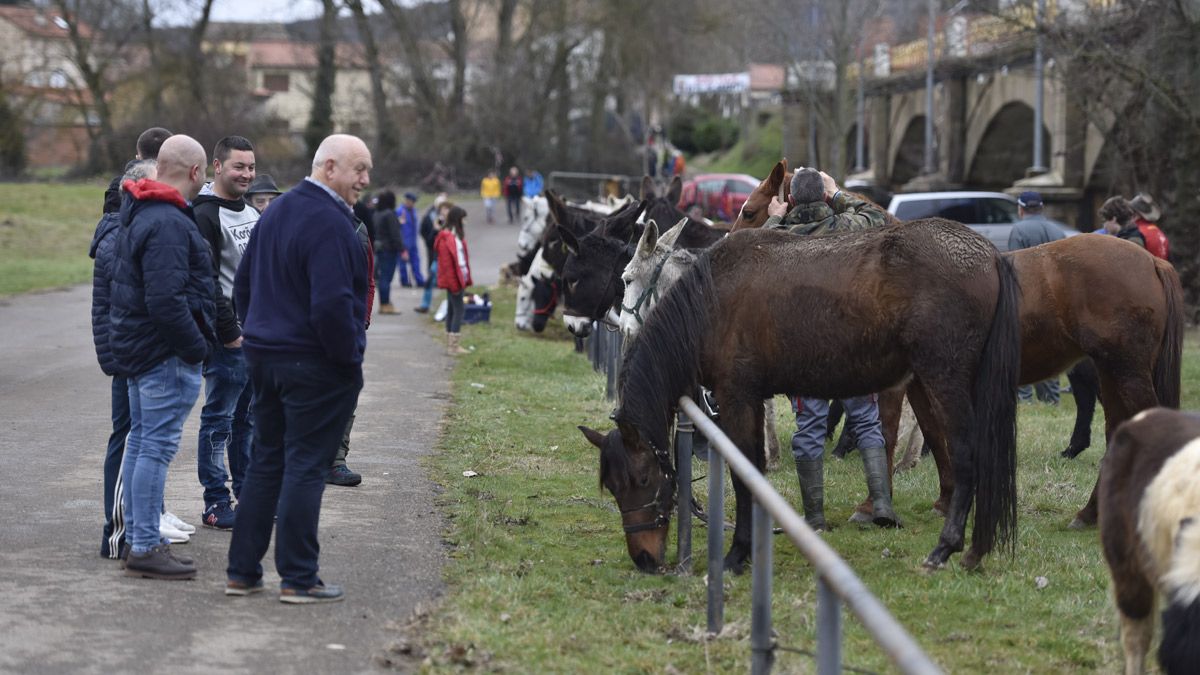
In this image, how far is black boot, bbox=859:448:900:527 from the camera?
27.0ft

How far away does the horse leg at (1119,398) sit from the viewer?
8.06 meters

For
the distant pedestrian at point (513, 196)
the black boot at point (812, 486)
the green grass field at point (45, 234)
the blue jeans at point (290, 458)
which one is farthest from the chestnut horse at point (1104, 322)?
the distant pedestrian at point (513, 196)

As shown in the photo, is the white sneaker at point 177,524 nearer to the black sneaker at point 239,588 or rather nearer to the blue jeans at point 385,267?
the black sneaker at point 239,588

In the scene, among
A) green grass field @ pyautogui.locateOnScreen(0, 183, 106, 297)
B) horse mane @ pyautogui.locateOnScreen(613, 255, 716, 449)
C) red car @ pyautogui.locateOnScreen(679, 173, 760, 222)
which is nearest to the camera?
horse mane @ pyautogui.locateOnScreen(613, 255, 716, 449)

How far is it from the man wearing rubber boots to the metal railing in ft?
4.44

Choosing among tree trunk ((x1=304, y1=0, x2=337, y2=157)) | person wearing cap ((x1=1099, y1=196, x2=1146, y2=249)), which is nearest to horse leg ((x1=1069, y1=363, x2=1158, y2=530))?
person wearing cap ((x1=1099, y1=196, x2=1146, y2=249))

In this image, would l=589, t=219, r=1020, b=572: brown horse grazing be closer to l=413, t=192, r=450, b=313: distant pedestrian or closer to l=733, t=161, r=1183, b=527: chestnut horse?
l=733, t=161, r=1183, b=527: chestnut horse

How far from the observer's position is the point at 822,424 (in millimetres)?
7926

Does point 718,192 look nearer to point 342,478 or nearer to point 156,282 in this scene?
point 342,478

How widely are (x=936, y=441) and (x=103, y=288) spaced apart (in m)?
4.82

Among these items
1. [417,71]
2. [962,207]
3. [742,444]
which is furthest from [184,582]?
[417,71]

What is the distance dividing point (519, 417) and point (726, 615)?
6.27 metres

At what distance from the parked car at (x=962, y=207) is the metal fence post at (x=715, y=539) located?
2117cm

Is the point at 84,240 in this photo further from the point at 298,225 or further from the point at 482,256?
the point at 298,225
